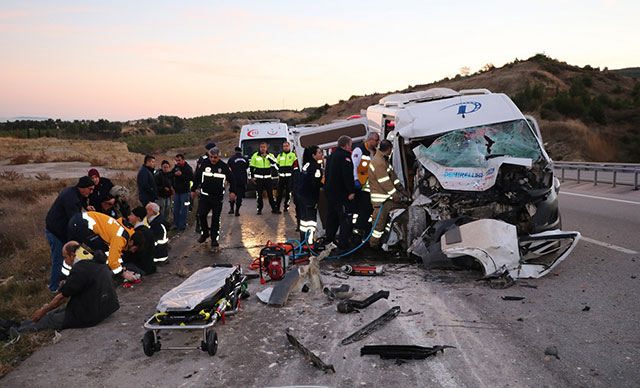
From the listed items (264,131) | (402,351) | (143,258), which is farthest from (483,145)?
(264,131)

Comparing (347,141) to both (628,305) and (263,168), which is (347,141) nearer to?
(628,305)

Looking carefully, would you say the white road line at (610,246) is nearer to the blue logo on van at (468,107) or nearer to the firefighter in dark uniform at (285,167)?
the blue logo on van at (468,107)

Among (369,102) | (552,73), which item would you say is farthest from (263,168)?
(369,102)

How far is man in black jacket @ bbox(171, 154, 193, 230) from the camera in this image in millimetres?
12195

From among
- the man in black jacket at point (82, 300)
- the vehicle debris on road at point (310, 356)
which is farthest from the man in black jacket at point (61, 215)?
the vehicle debris on road at point (310, 356)

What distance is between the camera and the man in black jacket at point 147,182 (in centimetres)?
1138

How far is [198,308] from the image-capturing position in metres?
5.35

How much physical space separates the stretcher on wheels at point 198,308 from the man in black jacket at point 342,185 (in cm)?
292

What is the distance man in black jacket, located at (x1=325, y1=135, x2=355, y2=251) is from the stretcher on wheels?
115 inches

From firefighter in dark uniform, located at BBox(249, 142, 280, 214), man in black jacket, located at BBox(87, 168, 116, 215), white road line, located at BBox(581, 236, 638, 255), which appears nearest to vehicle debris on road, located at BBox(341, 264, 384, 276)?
white road line, located at BBox(581, 236, 638, 255)

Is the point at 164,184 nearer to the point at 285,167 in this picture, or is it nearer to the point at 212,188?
the point at 212,188

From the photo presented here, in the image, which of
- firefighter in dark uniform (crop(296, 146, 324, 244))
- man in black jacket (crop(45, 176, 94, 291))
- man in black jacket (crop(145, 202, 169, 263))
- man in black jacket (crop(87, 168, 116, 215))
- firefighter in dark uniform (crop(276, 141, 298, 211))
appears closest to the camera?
man in black jacket (crop(45, 176, 94, 291))

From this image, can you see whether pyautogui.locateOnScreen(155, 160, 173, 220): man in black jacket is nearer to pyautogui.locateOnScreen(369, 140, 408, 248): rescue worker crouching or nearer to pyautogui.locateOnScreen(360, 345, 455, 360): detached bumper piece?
pyautogui.locateOnScreen(369, 140, 408, 248): rescue worker crouching

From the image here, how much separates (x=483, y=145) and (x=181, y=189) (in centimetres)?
708
